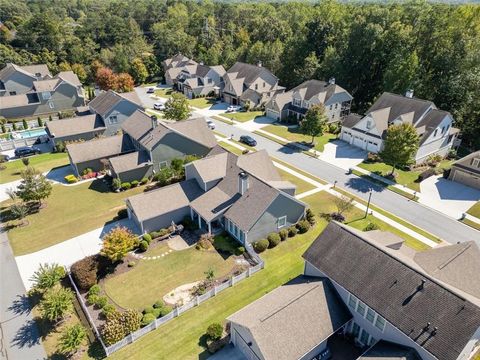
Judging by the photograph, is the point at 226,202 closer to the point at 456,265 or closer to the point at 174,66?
the point at 456,265

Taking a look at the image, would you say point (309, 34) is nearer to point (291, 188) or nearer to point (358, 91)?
point (358, 91)

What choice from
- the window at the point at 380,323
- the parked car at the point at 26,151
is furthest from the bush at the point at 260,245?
the parked car at the point at 26,151

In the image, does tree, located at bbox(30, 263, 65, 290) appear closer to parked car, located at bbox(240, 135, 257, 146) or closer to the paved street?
the paved street

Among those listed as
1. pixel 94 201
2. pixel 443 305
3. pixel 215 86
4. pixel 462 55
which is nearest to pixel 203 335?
pixel 443 305

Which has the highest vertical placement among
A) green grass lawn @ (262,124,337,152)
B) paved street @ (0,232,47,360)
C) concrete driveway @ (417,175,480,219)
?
green grass lawn @ (262,124,337,152)

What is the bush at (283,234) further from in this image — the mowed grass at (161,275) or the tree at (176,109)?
the tree at (176,109)

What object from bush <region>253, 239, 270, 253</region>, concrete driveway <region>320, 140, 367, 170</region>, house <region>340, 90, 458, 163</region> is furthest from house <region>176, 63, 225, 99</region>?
bush <region>253, 239, 270, 253</region>

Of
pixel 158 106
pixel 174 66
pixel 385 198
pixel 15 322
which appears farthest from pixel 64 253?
pixel 174 66
